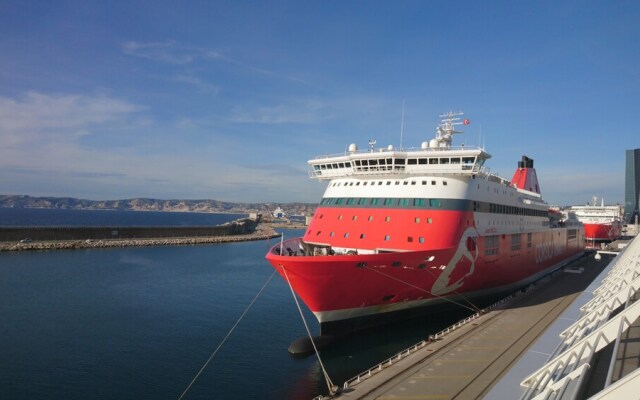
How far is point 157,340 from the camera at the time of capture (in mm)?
19922

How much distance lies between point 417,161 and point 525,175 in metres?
22.8

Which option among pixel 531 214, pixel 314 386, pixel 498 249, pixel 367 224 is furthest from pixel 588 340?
pixel 531 214

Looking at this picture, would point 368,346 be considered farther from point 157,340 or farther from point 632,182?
point 632,182

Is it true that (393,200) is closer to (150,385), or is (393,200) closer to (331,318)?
(331,318)


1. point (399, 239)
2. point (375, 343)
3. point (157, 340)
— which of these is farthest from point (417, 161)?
point (157, 340)

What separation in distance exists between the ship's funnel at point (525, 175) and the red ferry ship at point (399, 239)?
569 inches

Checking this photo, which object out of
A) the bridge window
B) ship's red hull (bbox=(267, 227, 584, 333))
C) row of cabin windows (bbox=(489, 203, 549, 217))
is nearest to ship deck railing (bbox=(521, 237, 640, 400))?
ship's red hull (bbox=(267, 227, 584, 333))

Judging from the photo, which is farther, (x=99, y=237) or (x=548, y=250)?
(x=99, y=237)

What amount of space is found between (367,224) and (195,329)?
35.9ft

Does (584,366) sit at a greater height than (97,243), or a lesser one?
greater

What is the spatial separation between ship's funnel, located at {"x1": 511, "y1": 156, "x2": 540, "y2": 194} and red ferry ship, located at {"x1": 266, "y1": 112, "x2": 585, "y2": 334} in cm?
1445

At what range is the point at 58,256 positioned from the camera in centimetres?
4769

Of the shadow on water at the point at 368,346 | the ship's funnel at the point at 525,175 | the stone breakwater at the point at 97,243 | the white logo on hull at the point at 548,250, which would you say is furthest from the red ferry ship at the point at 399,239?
the stone breakwater at the point at 97,243

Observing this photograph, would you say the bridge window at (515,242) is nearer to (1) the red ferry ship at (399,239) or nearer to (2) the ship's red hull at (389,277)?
(1) the red ferry ship at (399,239)
